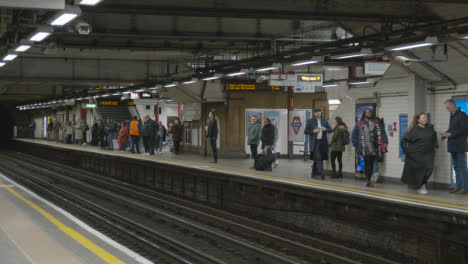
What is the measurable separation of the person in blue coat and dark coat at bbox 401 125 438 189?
320cm

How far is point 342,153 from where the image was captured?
1540 cm

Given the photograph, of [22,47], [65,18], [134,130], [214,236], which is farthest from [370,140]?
[134,130]

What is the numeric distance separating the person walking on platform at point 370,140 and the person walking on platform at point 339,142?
2.00m

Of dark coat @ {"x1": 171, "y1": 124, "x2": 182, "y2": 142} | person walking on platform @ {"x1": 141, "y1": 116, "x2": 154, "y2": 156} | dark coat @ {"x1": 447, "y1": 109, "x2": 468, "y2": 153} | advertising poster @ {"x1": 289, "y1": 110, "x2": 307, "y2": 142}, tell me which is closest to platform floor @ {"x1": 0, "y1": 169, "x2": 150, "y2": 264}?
dark coat @ {"x1": 447, "y1": 109, "x2": 468, "y2": 153}

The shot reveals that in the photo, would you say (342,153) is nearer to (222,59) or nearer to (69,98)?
(222,59)

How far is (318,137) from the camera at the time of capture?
14.4 m

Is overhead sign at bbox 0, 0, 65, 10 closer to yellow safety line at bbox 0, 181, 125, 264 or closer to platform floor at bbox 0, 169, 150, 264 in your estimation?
platform floor at bbox 0, 169, 150, 264

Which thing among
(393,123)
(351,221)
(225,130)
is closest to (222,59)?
(225,130)

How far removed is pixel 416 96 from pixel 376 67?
80.6 inches

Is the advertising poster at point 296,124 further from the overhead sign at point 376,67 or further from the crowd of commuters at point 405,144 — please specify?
the overhead sign at point 376,67

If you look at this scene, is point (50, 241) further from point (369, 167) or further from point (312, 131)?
point (312, 131)

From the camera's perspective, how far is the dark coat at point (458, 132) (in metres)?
10.9

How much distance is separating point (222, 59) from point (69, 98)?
42.8 ft

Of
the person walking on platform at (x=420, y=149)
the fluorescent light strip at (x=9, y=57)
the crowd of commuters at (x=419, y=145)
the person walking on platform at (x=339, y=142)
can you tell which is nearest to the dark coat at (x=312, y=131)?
the person walking on platform at (x=339, y=142)
